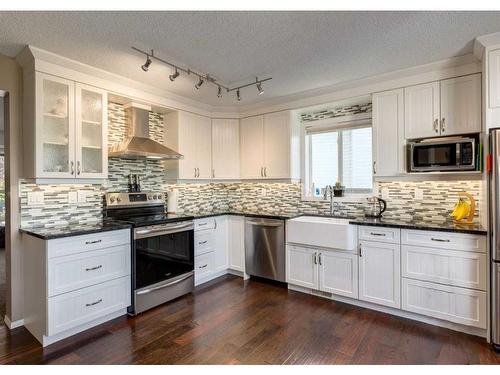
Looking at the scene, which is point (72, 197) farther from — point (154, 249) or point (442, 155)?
point (442, 155)

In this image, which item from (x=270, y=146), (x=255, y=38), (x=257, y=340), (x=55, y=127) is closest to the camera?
(x=255, y=38)

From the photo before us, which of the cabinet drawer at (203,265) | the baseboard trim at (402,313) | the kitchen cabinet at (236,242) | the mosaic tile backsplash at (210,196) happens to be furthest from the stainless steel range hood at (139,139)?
the baseboard trim at (402,313)

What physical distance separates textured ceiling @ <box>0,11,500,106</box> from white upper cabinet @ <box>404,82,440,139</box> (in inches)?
10.9

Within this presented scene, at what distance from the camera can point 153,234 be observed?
114 inches

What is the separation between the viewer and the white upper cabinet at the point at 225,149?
4.12m

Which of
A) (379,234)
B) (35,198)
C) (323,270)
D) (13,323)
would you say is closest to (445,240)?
(379,234)

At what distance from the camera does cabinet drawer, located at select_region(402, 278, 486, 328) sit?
7.57 feet

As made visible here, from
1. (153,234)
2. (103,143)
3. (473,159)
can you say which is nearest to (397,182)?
(473,159)

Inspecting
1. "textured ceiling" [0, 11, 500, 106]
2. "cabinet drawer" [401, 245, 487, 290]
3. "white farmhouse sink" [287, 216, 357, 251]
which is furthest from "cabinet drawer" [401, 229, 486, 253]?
"textured ceiling" [0, 11, 500, 106]

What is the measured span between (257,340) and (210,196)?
8.09ft

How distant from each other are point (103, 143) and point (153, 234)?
105 cm

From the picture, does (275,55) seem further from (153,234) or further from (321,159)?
(153,234)

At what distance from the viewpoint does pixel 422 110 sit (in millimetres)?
2793

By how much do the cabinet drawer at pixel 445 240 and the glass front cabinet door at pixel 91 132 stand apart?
2984 mm
